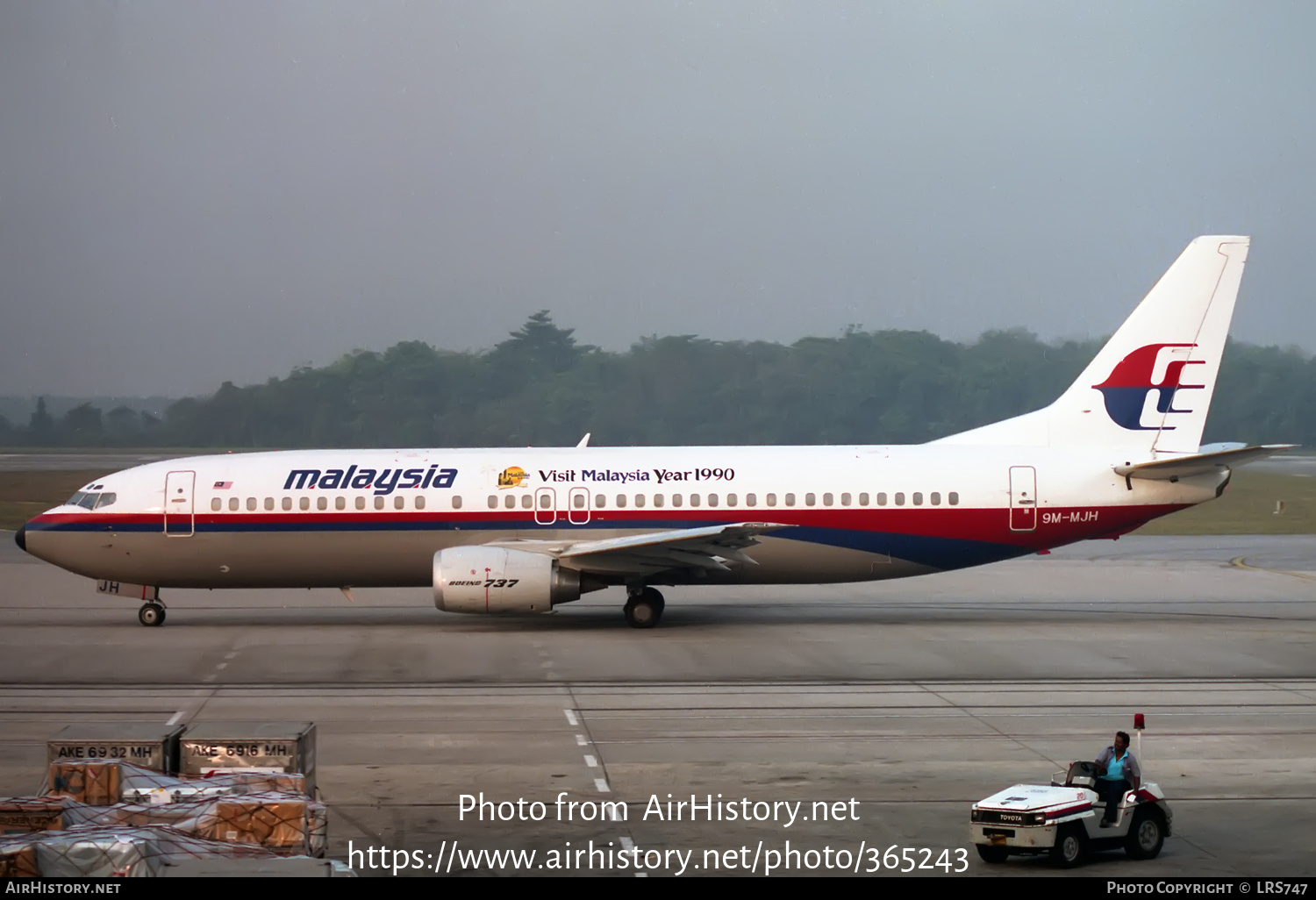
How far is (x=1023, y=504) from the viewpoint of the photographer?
28938mm

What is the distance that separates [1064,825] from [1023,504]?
1701 cm

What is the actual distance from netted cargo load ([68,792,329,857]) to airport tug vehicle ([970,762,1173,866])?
18.5ft

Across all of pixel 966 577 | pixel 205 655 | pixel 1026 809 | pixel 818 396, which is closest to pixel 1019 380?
pixel 818 396

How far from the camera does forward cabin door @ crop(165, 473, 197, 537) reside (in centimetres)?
2925

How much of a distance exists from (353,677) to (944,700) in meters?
9.26

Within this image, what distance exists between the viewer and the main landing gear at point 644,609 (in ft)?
94.7

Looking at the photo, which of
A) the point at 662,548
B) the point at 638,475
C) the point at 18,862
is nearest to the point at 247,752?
the point at 18,862

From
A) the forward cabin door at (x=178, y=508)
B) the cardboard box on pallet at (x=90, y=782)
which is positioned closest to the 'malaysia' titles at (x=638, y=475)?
the forward cabin door at (x=178, y=508)

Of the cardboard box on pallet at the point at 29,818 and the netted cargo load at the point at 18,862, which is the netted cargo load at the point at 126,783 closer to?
the cardboard box on pallet at the point at 29,818

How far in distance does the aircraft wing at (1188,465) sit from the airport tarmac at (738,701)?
119 inches

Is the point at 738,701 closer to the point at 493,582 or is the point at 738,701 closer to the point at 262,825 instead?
the point at 493,582

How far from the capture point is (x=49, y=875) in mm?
9570

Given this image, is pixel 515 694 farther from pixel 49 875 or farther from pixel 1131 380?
pixel 1131 380

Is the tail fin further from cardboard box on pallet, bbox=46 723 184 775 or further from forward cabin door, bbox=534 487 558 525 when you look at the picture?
cardboard box on pallet, bbox=46 723 184 775
